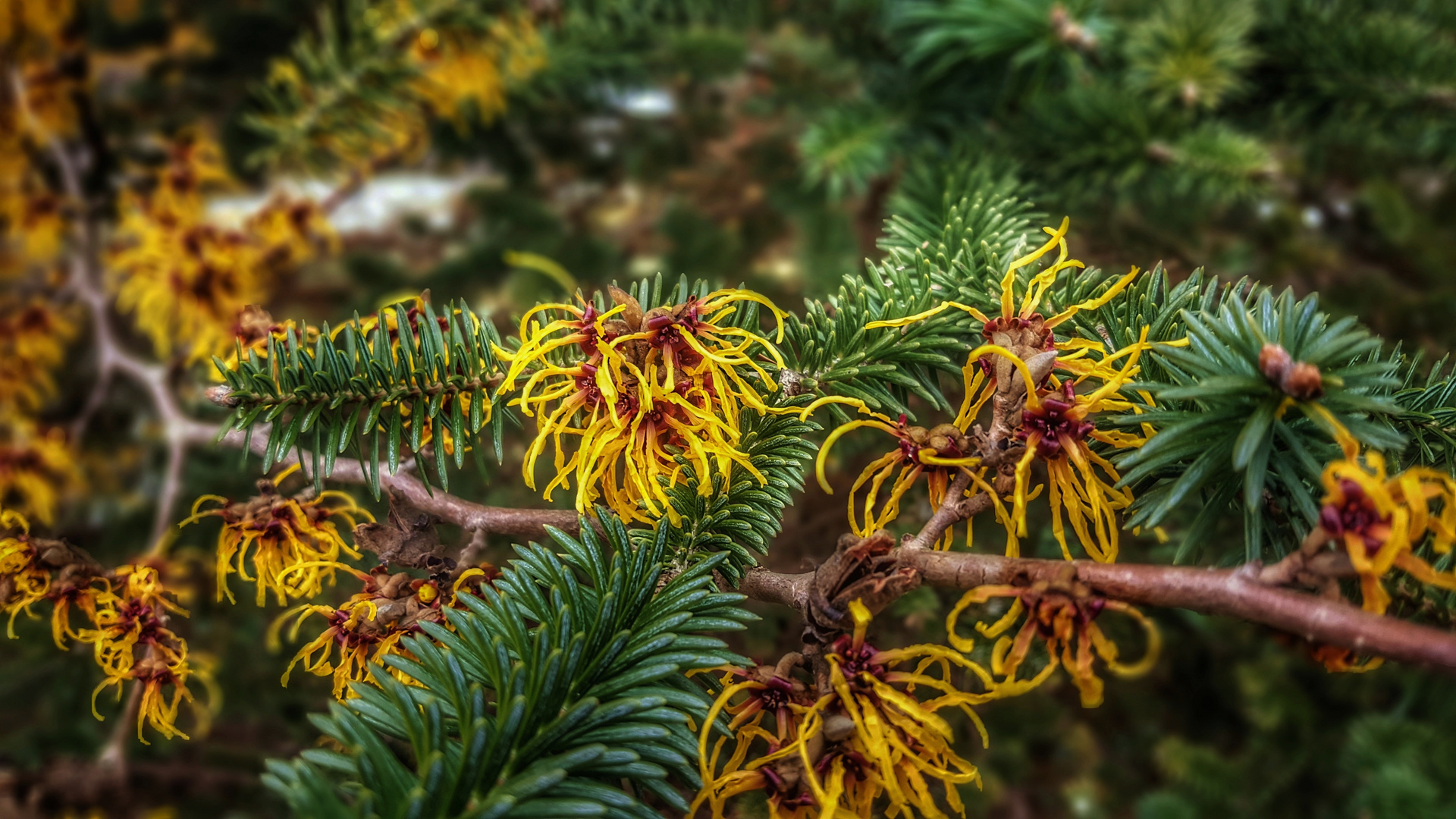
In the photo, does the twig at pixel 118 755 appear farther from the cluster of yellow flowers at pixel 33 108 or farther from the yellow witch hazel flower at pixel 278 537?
the cluster of yellow flowers at pixel 33 108

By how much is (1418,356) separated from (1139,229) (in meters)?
0.45

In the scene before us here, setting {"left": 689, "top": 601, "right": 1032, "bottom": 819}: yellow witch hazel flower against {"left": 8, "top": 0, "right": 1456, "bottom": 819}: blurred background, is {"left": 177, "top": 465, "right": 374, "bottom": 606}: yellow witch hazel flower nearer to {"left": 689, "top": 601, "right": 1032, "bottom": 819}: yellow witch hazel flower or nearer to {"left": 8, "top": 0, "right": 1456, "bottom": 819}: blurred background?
{"left": 8, "top": 0, "right": 1456, "bottom": 819}: blurred background

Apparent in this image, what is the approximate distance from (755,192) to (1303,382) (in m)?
1.00

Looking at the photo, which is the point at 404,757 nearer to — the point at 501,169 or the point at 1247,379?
the point at 1247,379

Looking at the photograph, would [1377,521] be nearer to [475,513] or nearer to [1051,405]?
[1051,405]

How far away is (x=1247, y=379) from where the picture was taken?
360mm

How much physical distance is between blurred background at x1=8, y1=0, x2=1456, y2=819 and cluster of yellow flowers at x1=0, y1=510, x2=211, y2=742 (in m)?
0.12

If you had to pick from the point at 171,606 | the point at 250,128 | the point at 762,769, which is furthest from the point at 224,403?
the point at 250,128

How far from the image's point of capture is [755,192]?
1274mm

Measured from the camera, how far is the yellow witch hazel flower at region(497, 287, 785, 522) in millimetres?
403

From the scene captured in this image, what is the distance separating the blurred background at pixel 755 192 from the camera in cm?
80

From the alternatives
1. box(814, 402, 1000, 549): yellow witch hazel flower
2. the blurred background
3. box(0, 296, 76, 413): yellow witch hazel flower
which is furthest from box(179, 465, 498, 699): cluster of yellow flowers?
box(0, 296, 76, 413): yellow witch hazel flower

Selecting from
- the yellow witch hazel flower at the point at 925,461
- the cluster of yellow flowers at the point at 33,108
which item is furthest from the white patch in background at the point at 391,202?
the yellow witch hazel flower at the point at 925,461

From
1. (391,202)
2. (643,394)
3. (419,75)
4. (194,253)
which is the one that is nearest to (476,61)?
(419,75)
